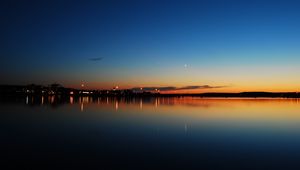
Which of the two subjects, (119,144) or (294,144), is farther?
(294,144)

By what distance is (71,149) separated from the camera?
50.4 feet

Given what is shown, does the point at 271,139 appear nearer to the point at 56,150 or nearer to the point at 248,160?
the point at 248,160

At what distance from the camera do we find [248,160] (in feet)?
45.6

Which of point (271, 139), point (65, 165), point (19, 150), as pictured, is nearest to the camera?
point (65, 165)

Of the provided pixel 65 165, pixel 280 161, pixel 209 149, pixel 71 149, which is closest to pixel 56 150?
pixel 71 149

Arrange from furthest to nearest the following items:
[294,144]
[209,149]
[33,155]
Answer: [294,144] → [209,149] → [33,155]

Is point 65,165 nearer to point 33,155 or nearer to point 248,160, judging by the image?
point 33,155

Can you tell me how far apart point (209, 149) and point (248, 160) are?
3.05m

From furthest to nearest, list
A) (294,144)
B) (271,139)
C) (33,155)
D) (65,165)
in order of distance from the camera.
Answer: (271,139) < (294,144) < (33,155) < (65,165)

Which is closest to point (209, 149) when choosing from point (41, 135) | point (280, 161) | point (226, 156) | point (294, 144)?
point (226, 156)

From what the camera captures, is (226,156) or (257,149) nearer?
(226,156)

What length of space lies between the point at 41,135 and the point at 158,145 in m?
7.15

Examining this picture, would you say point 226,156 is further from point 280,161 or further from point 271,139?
point 271,139

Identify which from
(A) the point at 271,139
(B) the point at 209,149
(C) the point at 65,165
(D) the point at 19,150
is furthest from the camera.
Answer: (A) the point at 271,139
